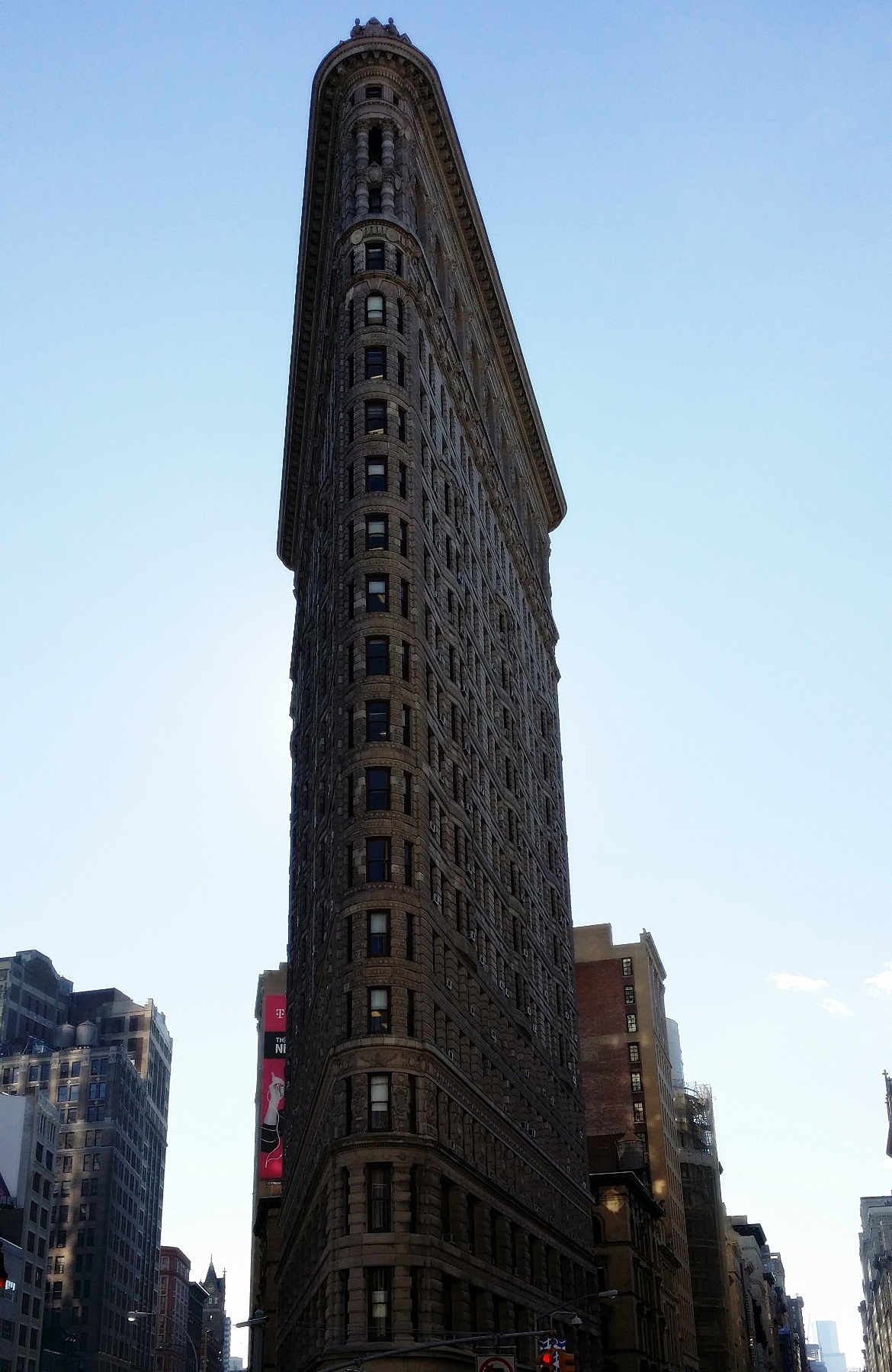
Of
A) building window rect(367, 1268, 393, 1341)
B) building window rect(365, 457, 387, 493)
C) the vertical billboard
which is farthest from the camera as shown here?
the vertical billboard

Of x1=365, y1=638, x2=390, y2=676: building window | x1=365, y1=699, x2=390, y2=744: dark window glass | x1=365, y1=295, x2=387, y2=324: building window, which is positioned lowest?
x1=365, y1=699, x2=390, y2=744: dark window glass

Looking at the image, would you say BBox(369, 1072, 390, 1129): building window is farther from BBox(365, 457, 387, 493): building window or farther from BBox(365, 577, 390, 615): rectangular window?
BBox(365, 457, 387, 493): building window

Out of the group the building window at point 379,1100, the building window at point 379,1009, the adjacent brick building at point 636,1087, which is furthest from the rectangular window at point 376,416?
the adjacent brick building at point 636,1087

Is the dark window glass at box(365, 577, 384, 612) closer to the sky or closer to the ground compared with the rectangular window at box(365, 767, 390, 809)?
closer to the sky

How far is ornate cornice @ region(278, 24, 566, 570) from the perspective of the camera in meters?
92.6

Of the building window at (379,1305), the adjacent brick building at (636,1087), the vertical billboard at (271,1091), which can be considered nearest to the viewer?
the building window at (379,1305)

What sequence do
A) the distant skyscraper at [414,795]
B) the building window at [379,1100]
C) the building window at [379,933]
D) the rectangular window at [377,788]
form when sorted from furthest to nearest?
the rectangular window at [377,788] → the building window at [379,933] → the distant skyscraper at [414,795] → the building window at [379,1100]

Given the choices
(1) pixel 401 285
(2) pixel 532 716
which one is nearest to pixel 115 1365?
(2) pixel 532 716

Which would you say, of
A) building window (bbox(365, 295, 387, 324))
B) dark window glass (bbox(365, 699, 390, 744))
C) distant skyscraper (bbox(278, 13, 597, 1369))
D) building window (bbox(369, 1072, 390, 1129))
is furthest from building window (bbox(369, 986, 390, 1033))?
building window (bbox(365, 295, 387, 324))

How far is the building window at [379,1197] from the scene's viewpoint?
54.9 metres

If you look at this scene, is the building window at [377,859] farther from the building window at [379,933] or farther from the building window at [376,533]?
the building window at [376,533]

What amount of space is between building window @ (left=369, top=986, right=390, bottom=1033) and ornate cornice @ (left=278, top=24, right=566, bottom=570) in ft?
177

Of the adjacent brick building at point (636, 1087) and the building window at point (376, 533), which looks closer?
the building window at point (376, 533)

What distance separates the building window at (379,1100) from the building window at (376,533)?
27.3m
